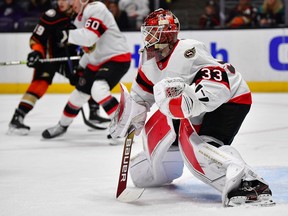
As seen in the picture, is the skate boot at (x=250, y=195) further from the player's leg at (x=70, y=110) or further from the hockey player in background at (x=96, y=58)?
the player's leg at (x=70, y=110)

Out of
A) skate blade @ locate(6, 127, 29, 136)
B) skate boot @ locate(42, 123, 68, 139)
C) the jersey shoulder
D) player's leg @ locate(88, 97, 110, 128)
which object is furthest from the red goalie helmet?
player's leg @ locate(88, 97, 110, 128)

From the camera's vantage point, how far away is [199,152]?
288 centimetres

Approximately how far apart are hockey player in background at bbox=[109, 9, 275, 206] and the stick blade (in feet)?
0.54

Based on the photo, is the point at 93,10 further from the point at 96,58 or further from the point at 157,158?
the point at 157,158

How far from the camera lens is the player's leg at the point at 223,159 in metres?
2.78

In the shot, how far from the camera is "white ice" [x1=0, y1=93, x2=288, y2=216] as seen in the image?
284 cm

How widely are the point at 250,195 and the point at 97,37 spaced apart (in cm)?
252

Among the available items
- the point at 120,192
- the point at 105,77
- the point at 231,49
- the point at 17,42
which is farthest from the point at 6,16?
the point at 120,192

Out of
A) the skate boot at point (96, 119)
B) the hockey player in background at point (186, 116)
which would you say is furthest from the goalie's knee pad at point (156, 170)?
the skate boot at point (96, 119)

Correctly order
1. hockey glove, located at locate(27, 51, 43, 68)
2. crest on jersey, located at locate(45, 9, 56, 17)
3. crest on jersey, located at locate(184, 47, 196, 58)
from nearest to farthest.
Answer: crest on jersey, located at locate(184, 47, 196, 58) < hockey glove, located at locate(27, 51, 43, 68) < crest on jersey, located at locate(45, 9, 56, 17)

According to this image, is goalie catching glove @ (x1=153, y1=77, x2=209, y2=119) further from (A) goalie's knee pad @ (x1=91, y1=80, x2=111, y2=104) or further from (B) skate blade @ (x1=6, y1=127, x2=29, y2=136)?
(B) skate blade @ (x1=6, y1=127, x2=29, y2=136)

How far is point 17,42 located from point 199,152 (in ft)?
18.5

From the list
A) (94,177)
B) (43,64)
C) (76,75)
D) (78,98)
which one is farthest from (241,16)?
(94,177)

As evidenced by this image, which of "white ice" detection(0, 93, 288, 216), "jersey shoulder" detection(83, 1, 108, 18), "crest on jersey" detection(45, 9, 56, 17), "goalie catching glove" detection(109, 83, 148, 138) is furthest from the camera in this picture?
"crest on jersey" detection(45, 9, 56, 17)
